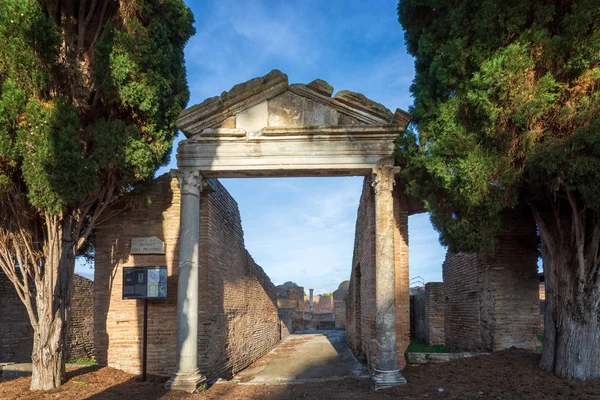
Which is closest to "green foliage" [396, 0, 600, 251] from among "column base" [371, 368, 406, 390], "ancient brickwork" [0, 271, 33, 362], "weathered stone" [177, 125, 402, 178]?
"weathered stone" [177, 125, 402, 178]

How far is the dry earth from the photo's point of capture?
6.82 metres

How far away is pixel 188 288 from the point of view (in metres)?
8.22

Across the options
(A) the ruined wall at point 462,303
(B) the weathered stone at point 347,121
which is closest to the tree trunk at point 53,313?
(B) the weathered stone at point 347,121

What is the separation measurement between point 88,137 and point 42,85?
1108 mm

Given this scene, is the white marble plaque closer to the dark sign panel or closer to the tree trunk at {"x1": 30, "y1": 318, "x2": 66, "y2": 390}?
the dark sign panel

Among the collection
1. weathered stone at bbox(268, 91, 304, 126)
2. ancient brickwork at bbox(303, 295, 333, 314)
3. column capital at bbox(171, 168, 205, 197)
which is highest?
weathered stone at bbox(268, 91, 304, 126)

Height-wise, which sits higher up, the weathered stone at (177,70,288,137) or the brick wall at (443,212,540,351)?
the weathered stone at (177,70,288,137)

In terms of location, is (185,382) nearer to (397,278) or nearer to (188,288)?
(188,288)

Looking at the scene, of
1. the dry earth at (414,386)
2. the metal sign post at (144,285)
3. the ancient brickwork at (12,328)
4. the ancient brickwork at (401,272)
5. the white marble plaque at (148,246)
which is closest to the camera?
the dry earth at (414,386)

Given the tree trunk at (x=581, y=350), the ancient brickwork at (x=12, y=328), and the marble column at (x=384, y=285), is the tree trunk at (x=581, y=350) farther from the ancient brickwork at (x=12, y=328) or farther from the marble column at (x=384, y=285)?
the ancient brickwork at (x=12, y=328)

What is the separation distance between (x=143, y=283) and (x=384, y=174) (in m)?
5.04

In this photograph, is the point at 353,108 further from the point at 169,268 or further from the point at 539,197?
the point at 169,268

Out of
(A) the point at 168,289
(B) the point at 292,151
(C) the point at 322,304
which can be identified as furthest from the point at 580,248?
(C) the point at 322,304

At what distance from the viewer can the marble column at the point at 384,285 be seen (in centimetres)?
784
